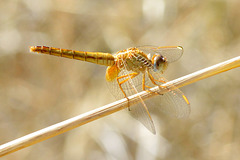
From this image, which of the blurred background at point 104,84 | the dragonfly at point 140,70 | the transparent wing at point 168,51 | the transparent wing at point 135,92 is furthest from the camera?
the blurred background at point 104,84

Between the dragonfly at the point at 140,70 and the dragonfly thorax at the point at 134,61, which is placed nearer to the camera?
the dragonfly at the point at 140,70

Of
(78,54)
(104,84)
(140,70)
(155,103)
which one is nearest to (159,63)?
(140,70)

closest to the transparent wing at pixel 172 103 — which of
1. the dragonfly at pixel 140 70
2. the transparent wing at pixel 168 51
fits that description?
the dragonfly at pixel 140 70

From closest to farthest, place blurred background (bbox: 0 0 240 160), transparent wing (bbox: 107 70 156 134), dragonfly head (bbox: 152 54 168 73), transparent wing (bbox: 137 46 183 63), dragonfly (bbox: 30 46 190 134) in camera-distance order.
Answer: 1. transparent wing (bbox: 107 70 156 134)
2. dragonfly (bbox: 30 46 190 134)
3. dragonfly head (bbox: 152 54 168 73)
4. transparent wing (bbox: 137 46 183 63)
5. blurred background (bbox: 0 0 240 160)

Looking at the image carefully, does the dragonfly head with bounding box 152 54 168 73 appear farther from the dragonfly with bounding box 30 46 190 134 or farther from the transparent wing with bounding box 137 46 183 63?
the transparent wing with bounding box 137 46 183 63

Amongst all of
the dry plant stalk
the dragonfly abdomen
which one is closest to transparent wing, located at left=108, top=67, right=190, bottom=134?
the dry plant stalk

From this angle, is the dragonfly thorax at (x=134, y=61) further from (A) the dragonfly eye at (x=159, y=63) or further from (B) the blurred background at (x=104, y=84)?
(B) the blurred background at (x=104, y=84)

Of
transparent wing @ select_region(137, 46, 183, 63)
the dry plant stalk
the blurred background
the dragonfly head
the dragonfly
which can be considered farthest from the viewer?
the blurred background

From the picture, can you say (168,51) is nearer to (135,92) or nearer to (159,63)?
(159,63)
